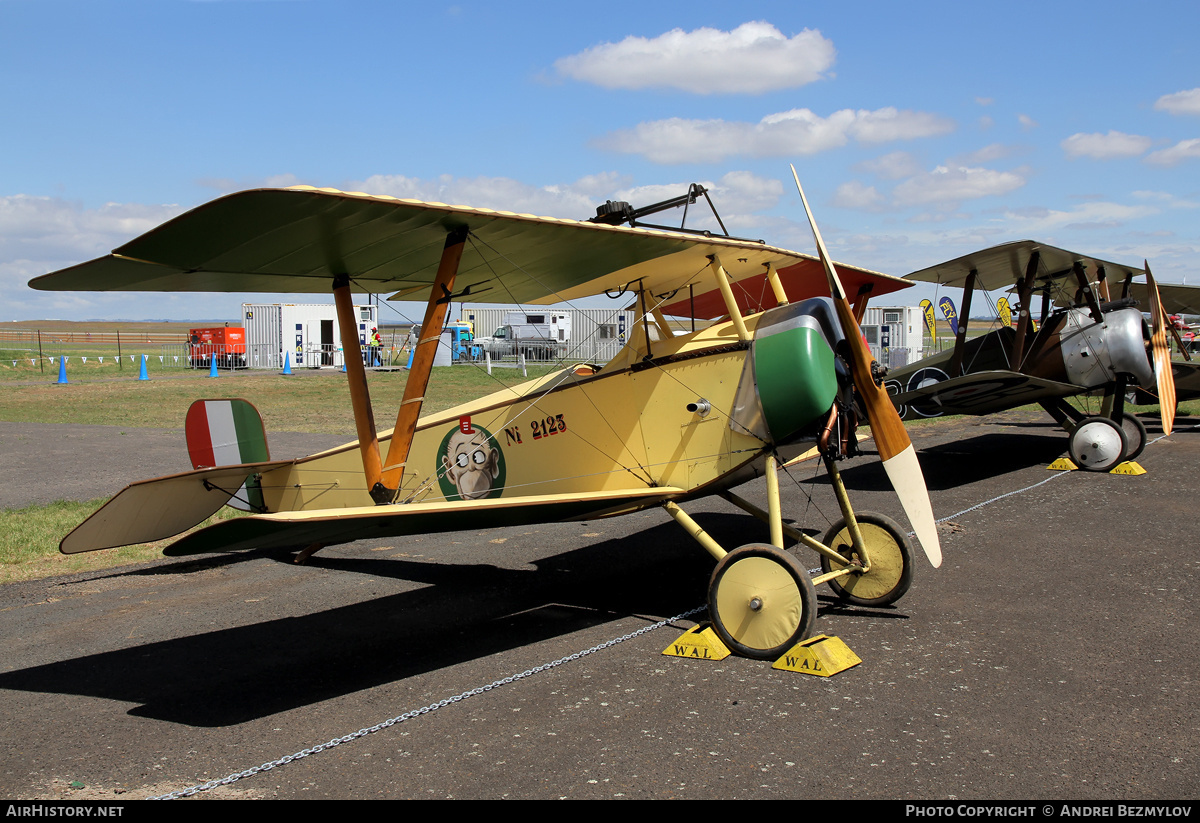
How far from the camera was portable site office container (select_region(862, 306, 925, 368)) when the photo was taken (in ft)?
113

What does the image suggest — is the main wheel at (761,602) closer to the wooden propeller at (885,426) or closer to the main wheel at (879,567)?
the wooden propeller at (885,426)

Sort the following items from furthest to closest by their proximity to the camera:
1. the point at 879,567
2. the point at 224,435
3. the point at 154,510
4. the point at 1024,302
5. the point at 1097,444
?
the point at 1024,302, the point at 1097,444, the point at 224,435, the point at 879,567, the point at 154,510

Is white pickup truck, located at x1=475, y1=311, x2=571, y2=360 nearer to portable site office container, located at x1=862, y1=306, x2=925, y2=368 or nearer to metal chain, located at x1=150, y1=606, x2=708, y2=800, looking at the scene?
portable site office container, located at x1=862, y1=306, x2=925, y2=368

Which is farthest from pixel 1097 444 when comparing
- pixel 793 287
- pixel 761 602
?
pixel 761 602

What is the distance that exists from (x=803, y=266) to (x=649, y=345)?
5.85 ft

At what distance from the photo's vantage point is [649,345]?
6.00m

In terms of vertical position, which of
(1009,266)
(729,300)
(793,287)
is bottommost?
(729,300)

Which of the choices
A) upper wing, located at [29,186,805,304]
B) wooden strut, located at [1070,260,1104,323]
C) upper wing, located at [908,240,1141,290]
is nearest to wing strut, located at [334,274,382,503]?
upper wing, located at [29,186,805,304]

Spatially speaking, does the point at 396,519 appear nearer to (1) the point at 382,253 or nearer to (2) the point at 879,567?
(1) the point at 382,253

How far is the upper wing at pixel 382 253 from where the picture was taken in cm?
430

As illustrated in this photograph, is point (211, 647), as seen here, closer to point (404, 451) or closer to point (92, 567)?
point (404, 451)

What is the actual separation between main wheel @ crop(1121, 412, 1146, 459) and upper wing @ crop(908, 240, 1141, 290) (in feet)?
7.73

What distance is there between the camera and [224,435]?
7754mm

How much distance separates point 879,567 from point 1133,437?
8385 mm
